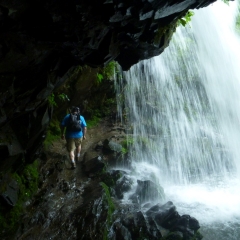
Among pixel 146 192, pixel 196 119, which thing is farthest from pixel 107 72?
pixel 196 119

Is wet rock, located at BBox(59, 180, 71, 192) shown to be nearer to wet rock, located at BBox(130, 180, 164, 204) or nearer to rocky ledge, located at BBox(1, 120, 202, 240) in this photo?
rocky ledge, located at BBox(1, 120, 202, 240)

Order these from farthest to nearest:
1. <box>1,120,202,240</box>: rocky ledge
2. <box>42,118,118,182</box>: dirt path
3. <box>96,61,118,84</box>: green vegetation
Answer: <box>96,61,118,84</box>: green vegetation < <box>42,118,118,182</box>: dirt path < <box>1,120,202,240</box>: rocky ledge

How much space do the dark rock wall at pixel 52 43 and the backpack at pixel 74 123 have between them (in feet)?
3.51

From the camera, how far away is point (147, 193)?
31.2ft

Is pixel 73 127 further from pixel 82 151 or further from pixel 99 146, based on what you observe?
pixel 99 146

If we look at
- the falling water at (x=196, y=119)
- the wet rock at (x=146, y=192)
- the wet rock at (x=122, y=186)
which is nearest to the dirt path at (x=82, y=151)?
the wet rock at (x=122, y=186)

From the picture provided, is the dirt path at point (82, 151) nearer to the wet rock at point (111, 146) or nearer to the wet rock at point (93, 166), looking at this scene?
the wet rock at point (93, 166)

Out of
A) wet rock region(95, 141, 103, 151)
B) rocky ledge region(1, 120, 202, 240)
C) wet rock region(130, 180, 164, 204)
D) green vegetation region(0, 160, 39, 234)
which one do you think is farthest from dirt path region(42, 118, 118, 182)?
wet rock region(130, 180, 164, 204)

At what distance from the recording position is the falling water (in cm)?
1143

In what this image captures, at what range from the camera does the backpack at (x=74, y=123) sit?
26.6ft

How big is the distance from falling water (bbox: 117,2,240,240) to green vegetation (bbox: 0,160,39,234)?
15.1 feet

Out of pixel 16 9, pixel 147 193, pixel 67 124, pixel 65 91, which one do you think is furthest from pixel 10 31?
pixel 147 193

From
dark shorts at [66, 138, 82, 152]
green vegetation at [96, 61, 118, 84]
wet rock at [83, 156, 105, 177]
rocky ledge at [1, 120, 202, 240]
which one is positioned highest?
green vegetation at [96, 61, 118, 84]

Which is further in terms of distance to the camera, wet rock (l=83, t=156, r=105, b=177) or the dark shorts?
wet rock (l=83, t=156, r=105, b=177)
